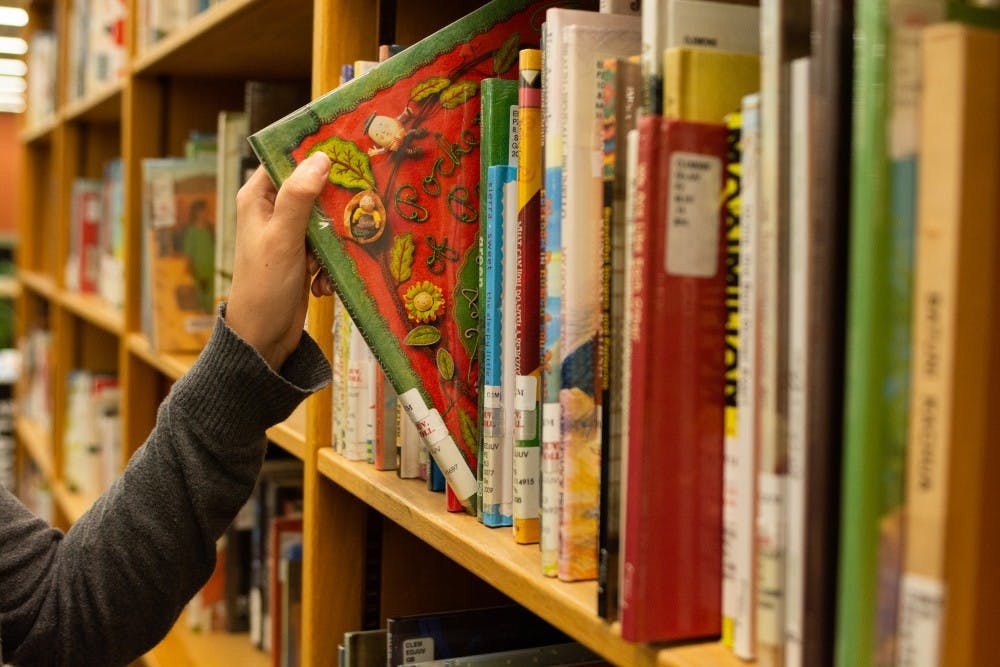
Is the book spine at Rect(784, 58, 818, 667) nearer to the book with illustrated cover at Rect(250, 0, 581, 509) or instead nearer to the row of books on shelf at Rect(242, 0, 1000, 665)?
the row of books on shelf at Rect(242, 0, 1000, 665)

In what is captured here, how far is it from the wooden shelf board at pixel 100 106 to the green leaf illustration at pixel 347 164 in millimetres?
1333

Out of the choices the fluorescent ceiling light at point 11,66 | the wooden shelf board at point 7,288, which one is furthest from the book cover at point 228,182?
the fluorescent ceiling light at point 11,66

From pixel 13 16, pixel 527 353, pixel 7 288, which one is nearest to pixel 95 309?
pixel 527 353

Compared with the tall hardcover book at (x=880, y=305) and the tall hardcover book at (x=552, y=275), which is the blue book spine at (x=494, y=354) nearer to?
the tall hardcover book at (x=552, y=275)

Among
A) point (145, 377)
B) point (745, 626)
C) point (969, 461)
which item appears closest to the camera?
point (969, 461)

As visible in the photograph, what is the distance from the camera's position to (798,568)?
17.2 inches

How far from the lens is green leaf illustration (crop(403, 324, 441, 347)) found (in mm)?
754

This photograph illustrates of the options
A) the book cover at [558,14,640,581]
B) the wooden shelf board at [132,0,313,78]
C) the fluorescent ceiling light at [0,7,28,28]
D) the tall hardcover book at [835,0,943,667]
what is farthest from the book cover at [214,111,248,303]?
the fluorescent ceiling light at [0,7,28,28]

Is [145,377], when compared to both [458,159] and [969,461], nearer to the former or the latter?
[458,159]

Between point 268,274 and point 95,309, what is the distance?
4.91 feet

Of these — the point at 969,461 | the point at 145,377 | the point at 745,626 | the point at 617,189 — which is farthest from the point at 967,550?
the point at 145,377

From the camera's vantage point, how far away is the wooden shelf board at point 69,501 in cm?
225

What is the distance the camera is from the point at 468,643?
2.79ft

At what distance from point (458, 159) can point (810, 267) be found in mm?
388
